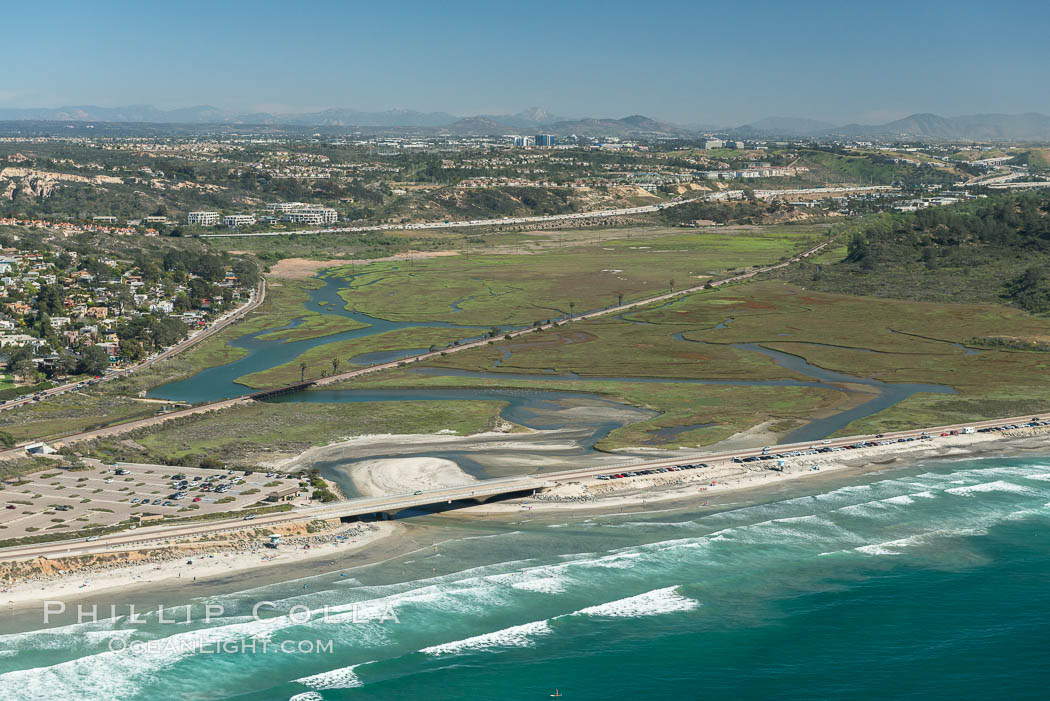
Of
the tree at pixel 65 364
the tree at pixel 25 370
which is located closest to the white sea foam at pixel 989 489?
the tree at pixel 65 364

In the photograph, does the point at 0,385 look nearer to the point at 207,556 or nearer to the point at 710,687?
the point at 207,556

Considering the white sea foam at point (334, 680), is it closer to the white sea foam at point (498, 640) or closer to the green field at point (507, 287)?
the white sea foam at point (498, 640)

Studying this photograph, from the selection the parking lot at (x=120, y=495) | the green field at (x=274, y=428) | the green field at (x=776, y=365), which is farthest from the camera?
the green field at (x=776, y=365)

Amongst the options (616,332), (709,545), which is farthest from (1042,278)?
(709,545)

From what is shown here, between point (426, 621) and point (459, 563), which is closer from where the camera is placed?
point (426, 621)

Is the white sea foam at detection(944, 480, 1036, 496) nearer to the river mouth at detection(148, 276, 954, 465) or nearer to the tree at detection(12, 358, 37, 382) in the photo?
the river mouth at detection(148, 276, 954, 465)

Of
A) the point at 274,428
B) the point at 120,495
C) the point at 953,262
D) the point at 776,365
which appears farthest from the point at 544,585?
the point at 953,262
